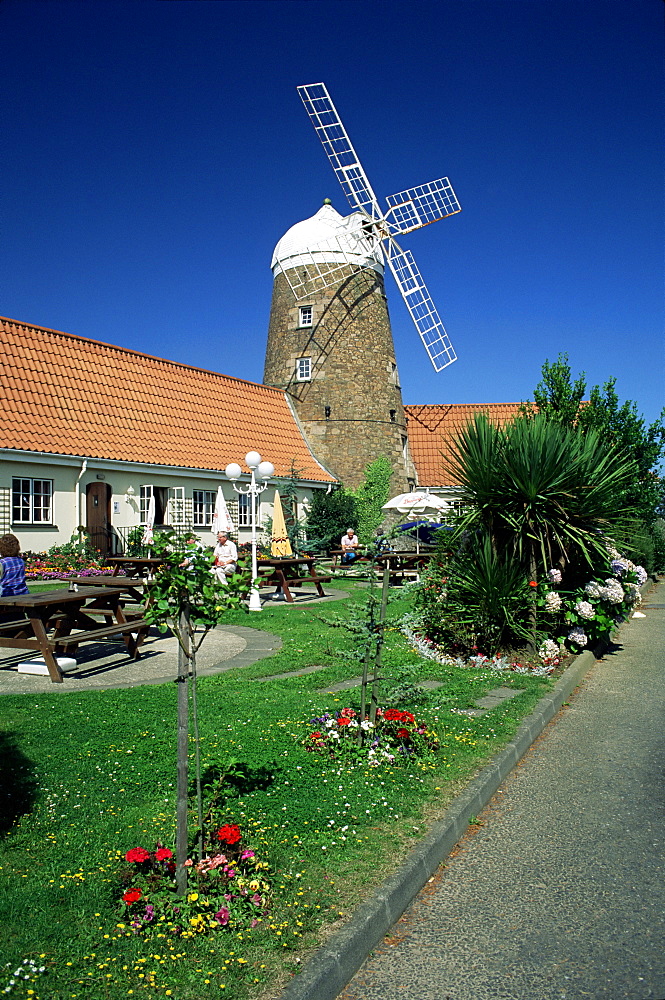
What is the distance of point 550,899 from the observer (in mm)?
3912

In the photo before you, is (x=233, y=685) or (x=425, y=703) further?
(x=233, y=685)

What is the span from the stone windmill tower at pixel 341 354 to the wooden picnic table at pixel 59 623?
21.2 meters

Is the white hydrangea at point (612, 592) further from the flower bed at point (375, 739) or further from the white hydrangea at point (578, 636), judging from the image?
the flower bed at point (375, 739)

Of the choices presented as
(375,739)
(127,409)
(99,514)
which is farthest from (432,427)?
(375,739)

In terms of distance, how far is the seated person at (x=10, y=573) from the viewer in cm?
931

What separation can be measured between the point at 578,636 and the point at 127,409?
55.9ft

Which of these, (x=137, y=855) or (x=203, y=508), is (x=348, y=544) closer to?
(x=203, y=508)

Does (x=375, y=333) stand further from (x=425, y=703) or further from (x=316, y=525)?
(x=425, y=703)

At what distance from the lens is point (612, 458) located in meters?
11.1

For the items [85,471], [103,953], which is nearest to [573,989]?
[103,953]

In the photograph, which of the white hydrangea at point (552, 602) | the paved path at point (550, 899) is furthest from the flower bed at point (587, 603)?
the paved path at point (550, 899)

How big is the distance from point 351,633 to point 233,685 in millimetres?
2207

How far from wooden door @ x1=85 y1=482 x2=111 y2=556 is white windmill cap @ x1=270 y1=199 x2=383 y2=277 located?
14.8 metres

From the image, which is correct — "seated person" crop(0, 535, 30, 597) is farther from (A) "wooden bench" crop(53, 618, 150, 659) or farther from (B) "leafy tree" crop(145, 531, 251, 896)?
(B) "leafy tree" crop(145, 531, 251, 896)
